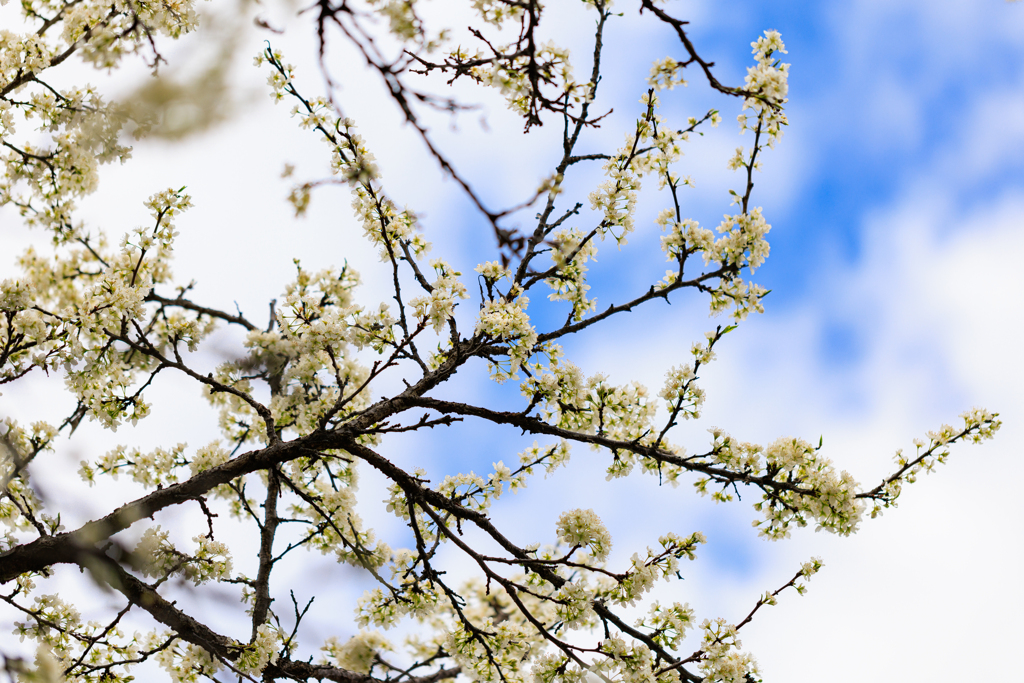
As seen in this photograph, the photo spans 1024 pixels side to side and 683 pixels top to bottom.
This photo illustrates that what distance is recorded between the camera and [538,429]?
5.73 metres

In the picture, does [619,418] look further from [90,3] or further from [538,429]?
[90,3]

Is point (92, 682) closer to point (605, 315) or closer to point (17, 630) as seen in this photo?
point (17, 630)

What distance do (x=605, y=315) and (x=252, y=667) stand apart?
420cm

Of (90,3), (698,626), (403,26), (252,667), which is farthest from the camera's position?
(90,3)

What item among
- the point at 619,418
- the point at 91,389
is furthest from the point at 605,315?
the point at 91,389

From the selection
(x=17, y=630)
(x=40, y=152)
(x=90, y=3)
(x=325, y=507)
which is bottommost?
(x=17, y=630)

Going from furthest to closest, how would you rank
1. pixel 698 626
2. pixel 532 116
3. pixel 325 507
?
1. pixel 325 507
2. pixel 698 626
3. pixel 532 116

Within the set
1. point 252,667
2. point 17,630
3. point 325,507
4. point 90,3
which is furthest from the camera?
point 325,507

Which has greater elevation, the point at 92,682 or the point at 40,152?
the point at 40,152

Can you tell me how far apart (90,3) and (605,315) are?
6.27m

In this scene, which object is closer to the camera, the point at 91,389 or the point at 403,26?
the point at 403,26

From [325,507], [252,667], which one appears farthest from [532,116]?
[325,507]

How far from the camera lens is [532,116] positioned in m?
3.64

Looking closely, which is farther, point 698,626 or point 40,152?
point 40,152
